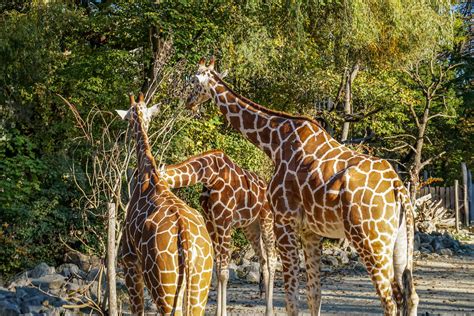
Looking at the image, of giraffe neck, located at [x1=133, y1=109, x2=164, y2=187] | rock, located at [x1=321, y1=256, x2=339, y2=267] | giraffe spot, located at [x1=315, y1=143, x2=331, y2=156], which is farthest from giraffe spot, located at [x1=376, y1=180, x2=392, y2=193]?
rock, located at [x1=321, y1=256, x2=339, y2=267]

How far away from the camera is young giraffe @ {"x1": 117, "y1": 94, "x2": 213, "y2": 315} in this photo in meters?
5.31

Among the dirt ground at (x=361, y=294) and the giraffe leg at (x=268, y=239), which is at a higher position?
the giraffe leg at (x=268, y=239)

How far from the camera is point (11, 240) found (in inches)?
464

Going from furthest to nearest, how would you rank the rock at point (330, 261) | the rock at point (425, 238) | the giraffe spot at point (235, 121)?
the rock at point (425, 238) → the rock at point (330, 261) → the giraffe spot at point (235, 121)

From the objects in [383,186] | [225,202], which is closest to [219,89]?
[225,202]

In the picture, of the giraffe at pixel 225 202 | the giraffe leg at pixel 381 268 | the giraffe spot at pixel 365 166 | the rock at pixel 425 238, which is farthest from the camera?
the rock at pixel 425 238

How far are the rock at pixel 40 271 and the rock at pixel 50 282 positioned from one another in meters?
0.79

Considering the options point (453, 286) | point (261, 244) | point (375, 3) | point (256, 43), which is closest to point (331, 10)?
point (375, 3)

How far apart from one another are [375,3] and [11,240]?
8.58m

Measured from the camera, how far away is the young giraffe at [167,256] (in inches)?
209

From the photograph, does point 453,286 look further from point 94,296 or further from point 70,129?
point 70,129

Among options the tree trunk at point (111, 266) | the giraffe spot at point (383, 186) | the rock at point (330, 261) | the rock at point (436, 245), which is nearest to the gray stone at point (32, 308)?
the tree trunk at point (111, 266)

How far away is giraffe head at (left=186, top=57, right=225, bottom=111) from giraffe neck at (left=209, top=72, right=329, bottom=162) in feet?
0.28

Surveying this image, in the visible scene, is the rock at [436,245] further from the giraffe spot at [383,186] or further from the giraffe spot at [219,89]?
the giraffe spot at [383,186]
